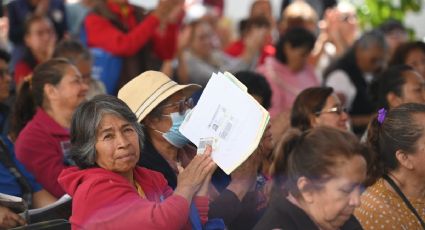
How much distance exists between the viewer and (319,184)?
12.5 feet

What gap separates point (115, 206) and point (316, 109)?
7.51 feet

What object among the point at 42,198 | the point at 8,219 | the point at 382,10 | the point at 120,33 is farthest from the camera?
the point at 382,10

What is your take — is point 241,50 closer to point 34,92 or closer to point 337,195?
point 34,92

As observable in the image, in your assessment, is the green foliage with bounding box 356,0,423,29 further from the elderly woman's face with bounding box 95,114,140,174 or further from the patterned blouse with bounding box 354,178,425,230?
the elderly woman's face with bounding box 95,114,140,174

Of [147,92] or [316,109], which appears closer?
[147,92]

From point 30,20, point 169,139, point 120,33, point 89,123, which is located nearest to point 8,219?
point 89,123

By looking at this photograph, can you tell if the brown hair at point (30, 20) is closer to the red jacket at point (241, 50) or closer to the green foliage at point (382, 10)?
the red jacket at point (241, 50)

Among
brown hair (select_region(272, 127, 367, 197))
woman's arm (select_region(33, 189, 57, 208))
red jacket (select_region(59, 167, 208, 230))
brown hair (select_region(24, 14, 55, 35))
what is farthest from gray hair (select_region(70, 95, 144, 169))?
brown hair (select_region(24, 14, 55, 35))

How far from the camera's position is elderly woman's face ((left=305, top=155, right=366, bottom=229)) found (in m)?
3.80

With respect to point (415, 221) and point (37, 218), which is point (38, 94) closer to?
point (37, 218)

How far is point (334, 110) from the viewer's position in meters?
5.96

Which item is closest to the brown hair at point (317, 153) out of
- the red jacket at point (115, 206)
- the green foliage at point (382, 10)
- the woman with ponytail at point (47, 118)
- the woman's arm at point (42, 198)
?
the red jacket at point (115, 206)

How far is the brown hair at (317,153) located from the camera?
379cm

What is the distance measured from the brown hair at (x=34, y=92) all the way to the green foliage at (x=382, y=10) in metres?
5.65
